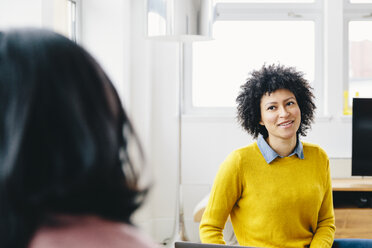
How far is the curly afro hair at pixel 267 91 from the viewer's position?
1.79m

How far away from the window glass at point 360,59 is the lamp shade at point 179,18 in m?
1.56

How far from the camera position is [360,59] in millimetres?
3643

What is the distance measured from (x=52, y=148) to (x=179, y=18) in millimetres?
2175

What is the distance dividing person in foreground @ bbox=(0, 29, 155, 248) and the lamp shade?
6.89ft

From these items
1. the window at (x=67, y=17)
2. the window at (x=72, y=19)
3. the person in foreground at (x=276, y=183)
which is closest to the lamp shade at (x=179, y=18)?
the window at (x=67, y=17)

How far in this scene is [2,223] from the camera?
0.47 metres

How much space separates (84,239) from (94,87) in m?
0.16

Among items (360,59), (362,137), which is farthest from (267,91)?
(360,59)

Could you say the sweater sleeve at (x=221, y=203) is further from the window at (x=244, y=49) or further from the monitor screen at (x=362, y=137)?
the window at (x=244, y=49)

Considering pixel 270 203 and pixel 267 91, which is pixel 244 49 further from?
pixel 270 203

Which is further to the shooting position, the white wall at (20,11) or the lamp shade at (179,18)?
the lamp shade at (179,18)

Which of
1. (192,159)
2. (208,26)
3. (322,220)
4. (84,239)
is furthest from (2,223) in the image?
(192,159)

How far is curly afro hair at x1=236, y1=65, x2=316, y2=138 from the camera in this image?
5.88ft

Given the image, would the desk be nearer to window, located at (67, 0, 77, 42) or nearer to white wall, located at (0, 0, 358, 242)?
white wall, located at (0, 0, 358, 242)
